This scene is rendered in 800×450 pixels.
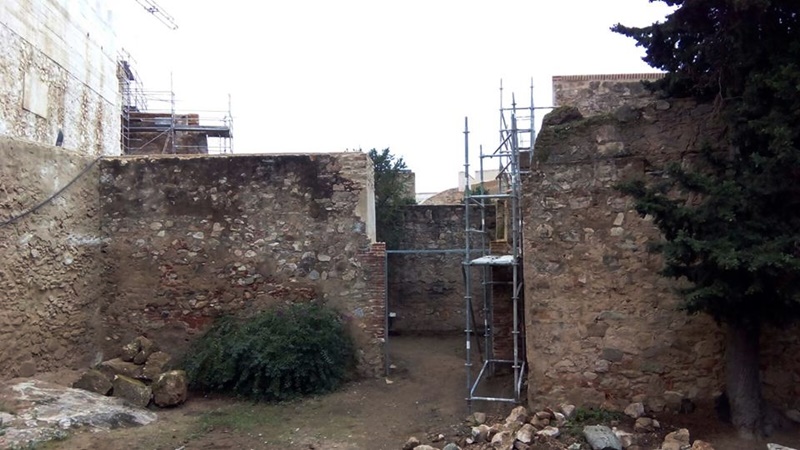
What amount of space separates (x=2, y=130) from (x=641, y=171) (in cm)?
1117

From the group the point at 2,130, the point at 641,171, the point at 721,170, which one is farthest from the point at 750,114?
the point at 2,130

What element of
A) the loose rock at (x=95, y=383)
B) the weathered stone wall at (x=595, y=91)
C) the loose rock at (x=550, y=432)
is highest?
the weathered stone wall at (x=595, y=91)

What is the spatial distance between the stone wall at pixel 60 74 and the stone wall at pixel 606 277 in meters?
9.93

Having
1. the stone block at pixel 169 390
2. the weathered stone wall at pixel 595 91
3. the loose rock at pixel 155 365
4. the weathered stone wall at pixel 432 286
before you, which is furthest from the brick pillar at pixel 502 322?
the weathered stone wall at pixel 595 91

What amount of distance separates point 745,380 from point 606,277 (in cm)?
164

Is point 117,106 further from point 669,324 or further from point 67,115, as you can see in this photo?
point 669,324

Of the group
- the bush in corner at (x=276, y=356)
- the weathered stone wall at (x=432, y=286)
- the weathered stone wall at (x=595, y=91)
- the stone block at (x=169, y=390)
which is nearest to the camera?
the stone block at (x=169, y=390)

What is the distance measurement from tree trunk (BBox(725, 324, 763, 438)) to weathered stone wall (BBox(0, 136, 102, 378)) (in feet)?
26.7

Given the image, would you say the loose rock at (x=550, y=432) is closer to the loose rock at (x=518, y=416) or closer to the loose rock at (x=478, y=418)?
the loose rock at (x=518, y=416)

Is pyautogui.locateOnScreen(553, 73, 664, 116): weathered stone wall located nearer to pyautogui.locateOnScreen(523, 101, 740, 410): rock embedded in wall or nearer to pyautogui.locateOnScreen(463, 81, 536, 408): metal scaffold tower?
pyautogui.locateOnScreen(463, 81, 536, 408): metal scaffold tower

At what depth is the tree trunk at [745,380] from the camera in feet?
19.1

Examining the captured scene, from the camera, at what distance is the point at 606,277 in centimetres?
673

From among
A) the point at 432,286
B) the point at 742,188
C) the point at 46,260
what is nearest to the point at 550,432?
the point at 742,188

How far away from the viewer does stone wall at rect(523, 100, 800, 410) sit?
21.3ft
